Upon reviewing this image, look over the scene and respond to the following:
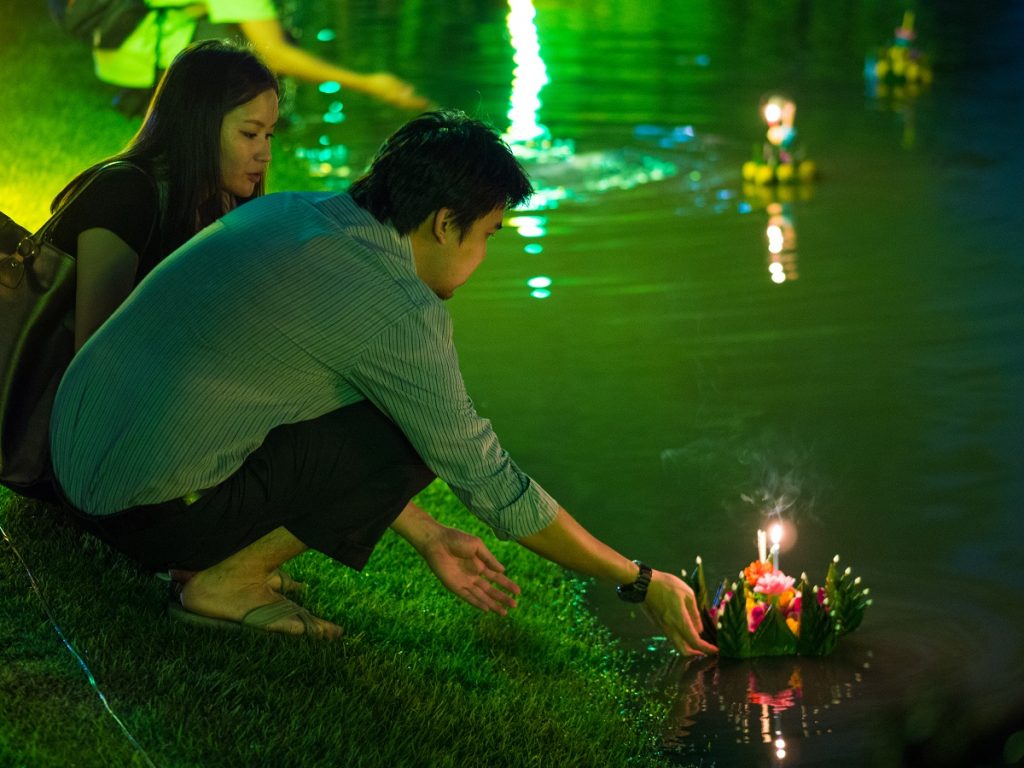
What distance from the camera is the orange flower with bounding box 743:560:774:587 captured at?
425 centimetres

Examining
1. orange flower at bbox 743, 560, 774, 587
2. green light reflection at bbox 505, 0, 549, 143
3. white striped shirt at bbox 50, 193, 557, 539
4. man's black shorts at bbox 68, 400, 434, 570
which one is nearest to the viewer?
white striped shirt at bbox 50, 193, 557, 539

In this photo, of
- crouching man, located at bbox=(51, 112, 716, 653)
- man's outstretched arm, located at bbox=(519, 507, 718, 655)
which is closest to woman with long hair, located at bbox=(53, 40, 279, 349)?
crouching man, located at bbox=(51, 112, 716, 653)

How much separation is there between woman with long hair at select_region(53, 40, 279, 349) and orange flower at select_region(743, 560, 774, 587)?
1.77m

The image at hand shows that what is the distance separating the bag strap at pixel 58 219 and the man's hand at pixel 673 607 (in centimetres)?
157

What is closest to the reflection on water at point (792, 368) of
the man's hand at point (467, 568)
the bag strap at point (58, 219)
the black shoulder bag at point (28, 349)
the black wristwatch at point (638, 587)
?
the black wristwatch at point (638, 587)

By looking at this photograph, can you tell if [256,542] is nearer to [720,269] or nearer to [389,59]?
[720,269]

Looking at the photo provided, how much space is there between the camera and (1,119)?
40.9 ft

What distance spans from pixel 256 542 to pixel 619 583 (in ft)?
2.89

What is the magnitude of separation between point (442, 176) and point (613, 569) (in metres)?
1.03

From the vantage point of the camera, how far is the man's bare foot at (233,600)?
143 inches

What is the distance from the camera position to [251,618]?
144 inches

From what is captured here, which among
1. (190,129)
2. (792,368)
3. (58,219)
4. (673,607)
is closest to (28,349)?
(58,219)

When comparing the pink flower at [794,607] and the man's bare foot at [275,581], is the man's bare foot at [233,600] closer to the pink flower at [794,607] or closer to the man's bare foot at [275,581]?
the man's bare foot at [275,581]

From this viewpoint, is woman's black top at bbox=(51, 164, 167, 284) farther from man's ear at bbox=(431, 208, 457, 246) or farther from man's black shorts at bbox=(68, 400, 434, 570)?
man's ear at bbox=(431, 208, 457, 246)
